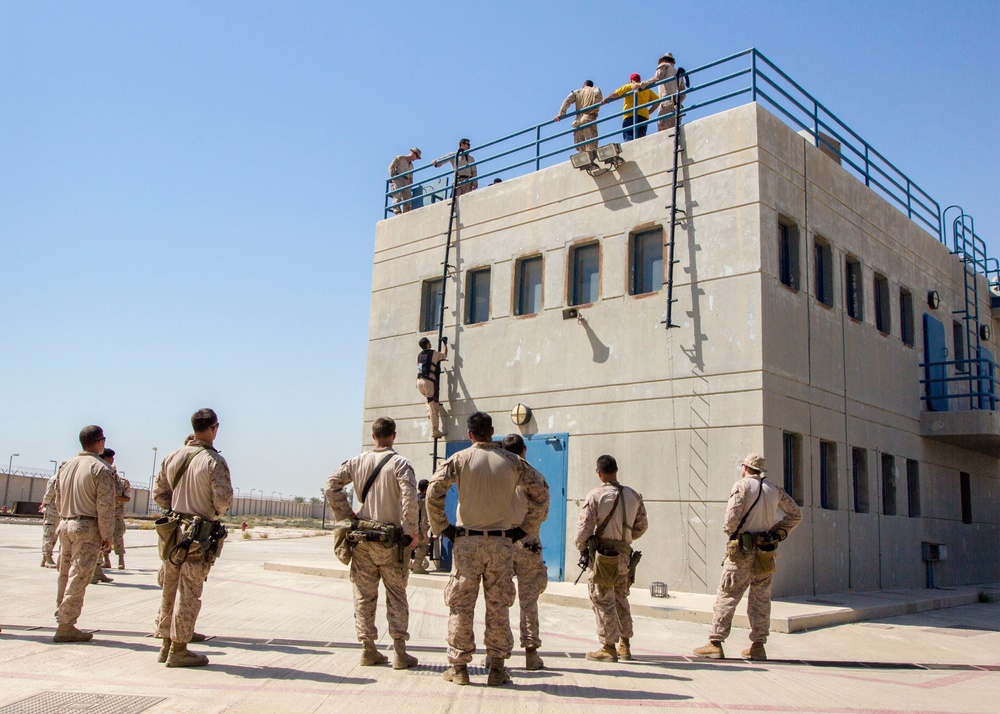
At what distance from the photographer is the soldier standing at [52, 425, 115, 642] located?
7570 millimetres

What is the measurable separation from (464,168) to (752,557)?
11439 millimetres

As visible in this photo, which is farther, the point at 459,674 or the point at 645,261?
the point at 645,261

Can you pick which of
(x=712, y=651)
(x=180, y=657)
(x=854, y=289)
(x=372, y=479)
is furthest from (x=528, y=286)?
(x=180, y=657)

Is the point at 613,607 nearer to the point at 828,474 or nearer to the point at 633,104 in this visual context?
the point at 828,474

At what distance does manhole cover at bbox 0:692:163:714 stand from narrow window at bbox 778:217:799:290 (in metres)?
11.3

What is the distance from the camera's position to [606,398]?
14.3 meters

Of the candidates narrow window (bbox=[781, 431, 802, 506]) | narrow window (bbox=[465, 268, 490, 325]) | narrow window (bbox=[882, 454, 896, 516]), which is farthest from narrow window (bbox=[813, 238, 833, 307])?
narrow window (bbox=[465, 268, 490, 325])

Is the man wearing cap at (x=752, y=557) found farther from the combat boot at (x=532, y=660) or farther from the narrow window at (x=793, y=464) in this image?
the narrow window at (x=793, y=464)

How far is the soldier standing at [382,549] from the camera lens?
6.89 metres

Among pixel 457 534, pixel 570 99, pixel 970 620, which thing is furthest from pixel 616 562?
pixel 570 99

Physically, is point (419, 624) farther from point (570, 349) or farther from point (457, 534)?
point (570, 349)

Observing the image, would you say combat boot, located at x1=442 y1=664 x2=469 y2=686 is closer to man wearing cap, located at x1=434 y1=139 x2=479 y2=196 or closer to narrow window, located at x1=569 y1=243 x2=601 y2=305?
narrow window, located at x1=569 y1=243 x2=601 y2=305

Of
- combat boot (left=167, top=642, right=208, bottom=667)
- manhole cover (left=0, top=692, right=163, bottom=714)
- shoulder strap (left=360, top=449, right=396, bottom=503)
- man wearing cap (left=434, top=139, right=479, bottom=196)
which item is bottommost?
manhole cover (left=0, top=692, right=163, bottom=714)

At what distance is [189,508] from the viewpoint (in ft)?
22.8
